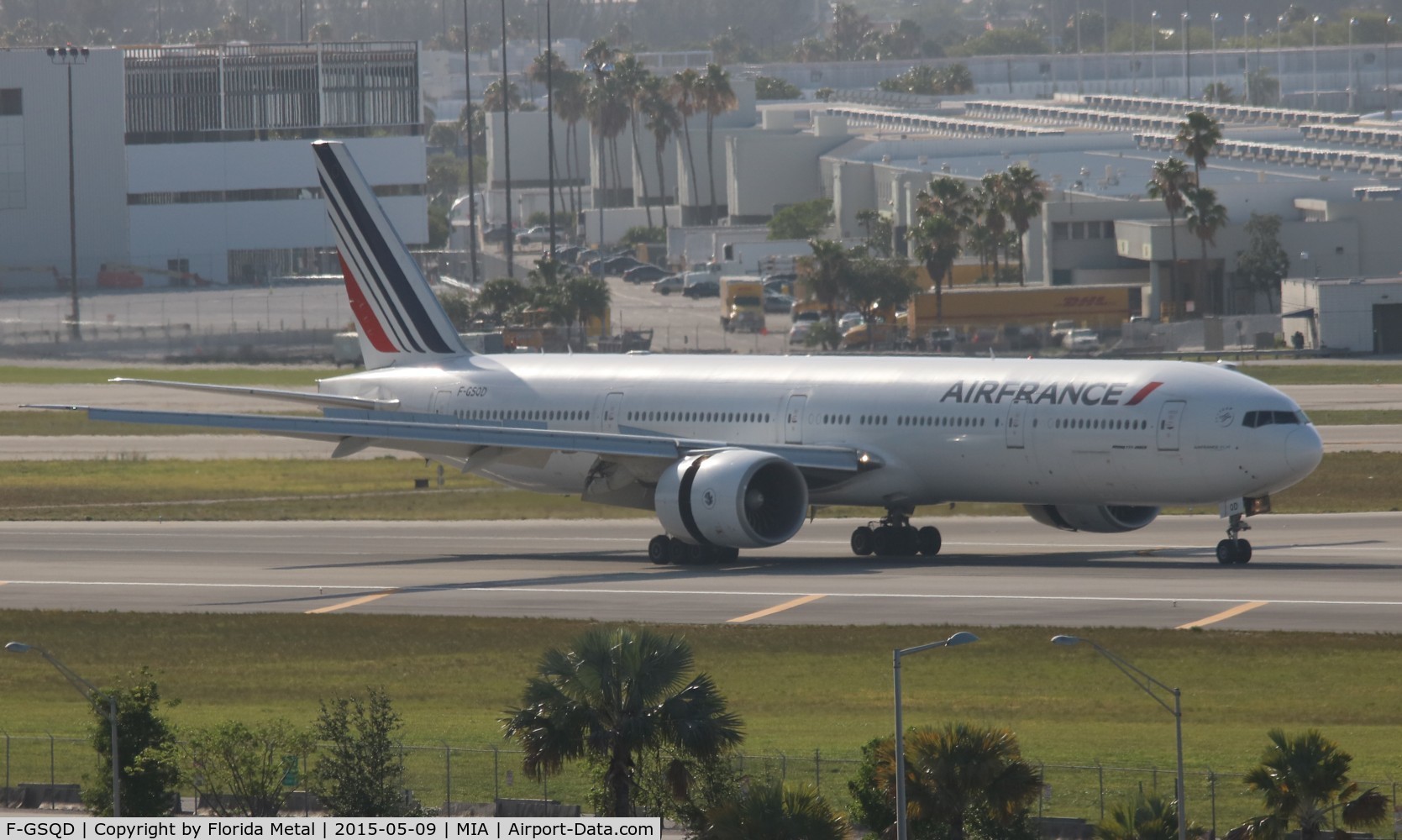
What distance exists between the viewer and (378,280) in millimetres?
67062

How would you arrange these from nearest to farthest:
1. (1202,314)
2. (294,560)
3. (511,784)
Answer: (511,784) < (294,560) < (1202,314)

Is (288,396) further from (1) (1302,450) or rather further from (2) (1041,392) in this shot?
(1) (1302,450)

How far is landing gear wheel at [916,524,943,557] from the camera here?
193 ft

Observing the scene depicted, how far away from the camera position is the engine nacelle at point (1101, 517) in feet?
189

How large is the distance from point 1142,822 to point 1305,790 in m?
2.09

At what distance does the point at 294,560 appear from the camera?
2413 inches

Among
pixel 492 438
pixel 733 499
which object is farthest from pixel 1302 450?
pixel 492 438

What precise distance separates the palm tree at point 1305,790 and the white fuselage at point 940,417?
79.6 ft

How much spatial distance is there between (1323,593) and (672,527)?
16231 mm

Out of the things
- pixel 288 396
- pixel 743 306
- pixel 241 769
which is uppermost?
pixel 743 306

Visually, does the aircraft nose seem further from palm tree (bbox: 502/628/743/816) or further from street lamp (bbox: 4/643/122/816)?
street lamp (bbox: 4/643/122/816)

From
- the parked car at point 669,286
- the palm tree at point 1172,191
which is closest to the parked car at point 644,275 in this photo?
the parked car at point 669,286

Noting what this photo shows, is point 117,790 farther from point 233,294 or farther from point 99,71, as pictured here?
point 99,71

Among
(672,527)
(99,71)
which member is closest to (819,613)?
(672,527)
